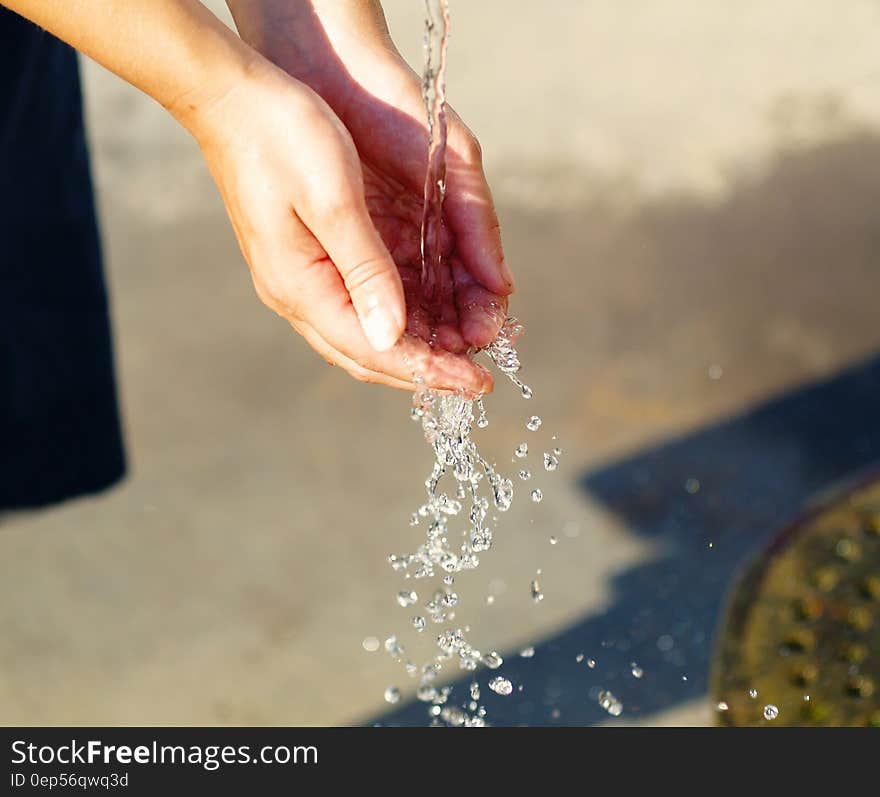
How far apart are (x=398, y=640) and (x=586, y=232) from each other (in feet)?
4.24

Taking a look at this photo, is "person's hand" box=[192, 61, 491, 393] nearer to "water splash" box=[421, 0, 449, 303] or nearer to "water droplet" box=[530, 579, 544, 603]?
"water splash" box=[421, 0, 449, 303]

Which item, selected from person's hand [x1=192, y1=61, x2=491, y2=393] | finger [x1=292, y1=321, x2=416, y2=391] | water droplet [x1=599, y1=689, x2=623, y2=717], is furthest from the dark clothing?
water droplet [x1=599, y1=689, x2=623, y2=717]

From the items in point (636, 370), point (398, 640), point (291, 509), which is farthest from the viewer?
point (636, 370)

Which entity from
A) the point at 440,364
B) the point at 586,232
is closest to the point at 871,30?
the point at 586,232

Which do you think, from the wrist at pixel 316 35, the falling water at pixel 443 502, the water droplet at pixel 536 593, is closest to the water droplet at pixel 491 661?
the falling water at pixel 443 502

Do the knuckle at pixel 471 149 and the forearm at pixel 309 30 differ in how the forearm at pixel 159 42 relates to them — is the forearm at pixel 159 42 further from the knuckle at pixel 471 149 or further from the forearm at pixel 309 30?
the knuckle at pixel 471 149

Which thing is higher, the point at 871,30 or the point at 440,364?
the point at 871,30

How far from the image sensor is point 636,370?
2709 mm

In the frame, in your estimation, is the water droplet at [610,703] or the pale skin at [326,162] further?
the water droplet at [610,703]

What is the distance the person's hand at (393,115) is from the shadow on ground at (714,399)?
2.96 feet

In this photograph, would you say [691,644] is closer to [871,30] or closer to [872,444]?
[872,444]

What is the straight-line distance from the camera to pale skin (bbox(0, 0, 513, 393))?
1.33m

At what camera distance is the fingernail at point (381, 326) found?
4.50ft

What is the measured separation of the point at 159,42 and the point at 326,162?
23 cm
